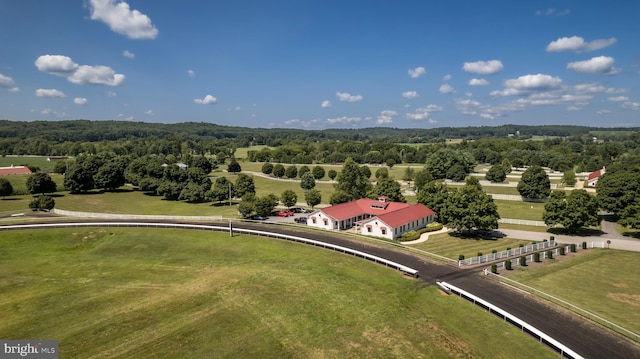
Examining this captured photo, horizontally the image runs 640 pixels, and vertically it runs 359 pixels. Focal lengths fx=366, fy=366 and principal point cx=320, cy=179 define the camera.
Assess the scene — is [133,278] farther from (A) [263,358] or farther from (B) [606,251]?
(B) [606,251]

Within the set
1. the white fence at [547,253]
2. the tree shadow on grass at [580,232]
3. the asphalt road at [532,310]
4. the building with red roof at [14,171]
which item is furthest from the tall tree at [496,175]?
the building with red roof at [14,171]

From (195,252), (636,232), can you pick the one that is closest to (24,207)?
(195,252)

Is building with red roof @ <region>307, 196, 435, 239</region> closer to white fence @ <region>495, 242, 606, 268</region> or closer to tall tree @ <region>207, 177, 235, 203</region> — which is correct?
white fence @ <region>495, 242, 606, 268</region>

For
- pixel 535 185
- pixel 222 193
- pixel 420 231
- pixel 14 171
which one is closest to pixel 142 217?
pixel 222 193

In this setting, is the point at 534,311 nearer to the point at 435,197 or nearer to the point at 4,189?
the point at 435,197

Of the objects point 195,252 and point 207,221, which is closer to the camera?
point 195,252
